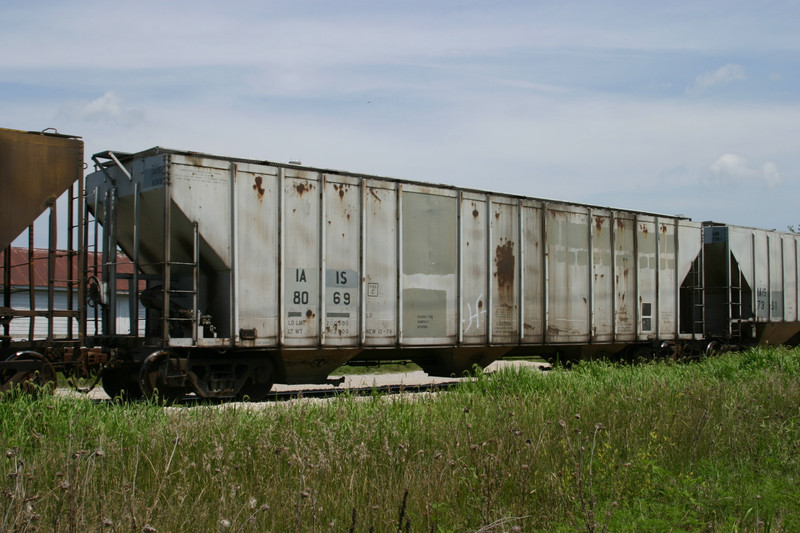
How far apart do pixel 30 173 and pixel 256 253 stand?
3268 mm

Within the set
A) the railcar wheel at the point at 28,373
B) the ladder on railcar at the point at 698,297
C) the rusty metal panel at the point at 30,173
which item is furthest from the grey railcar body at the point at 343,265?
the ladder on railcar at the point at 698,297

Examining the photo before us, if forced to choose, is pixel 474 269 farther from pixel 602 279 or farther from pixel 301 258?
pixel 602 279

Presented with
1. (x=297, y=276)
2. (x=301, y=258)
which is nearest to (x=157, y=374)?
(x=297, y=276)

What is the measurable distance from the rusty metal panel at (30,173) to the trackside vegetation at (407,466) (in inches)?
148

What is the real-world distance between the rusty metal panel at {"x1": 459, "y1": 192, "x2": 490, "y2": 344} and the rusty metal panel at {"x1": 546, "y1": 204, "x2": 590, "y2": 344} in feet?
5.82

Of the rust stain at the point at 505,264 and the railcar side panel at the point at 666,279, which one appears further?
the railcar side panel at the point at 666,279

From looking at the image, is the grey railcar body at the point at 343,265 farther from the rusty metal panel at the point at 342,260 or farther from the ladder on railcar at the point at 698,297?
the ladder on railcar at the point at 698,297

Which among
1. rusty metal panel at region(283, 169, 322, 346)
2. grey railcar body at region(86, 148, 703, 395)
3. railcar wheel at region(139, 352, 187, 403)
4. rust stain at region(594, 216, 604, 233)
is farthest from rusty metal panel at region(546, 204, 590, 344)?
railcar wheel at region(139, 352, 187, 403)

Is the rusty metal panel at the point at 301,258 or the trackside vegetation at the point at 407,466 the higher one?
the rusty metal panel at the point at 301,258

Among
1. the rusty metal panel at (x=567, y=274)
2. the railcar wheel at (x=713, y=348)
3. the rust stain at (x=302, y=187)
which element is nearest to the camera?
the rust stain at (x=302, y=187)

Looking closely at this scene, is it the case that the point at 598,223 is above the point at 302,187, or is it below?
below

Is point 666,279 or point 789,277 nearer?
Result: point 666,279

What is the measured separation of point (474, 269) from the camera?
45.6ft

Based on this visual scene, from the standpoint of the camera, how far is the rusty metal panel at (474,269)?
44.9ft
